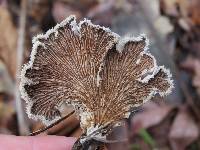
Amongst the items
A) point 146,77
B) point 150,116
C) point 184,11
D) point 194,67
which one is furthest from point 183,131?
point 146,77

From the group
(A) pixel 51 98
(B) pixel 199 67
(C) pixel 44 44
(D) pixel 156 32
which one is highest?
(D) pixel 156 32

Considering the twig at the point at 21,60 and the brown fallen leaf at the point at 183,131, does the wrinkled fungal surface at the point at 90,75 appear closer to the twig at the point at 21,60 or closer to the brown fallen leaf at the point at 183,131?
the twig at the point at 21,60

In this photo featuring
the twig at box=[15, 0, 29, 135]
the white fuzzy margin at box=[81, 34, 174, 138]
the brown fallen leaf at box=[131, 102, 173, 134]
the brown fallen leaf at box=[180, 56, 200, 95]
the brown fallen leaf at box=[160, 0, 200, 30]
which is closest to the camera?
the white fuzzy margin at box=[81, 34, 174, 138]

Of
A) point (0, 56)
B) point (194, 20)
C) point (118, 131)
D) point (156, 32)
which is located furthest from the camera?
point (194, 20)

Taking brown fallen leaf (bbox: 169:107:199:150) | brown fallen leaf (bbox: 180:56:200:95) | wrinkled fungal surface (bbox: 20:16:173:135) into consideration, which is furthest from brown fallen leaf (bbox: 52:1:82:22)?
wrinkled fungal surface (bbox: 20:16:173:135)

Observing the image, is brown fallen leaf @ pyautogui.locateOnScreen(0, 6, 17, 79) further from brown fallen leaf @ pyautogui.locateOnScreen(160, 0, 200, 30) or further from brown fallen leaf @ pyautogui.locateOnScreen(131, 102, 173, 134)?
brown fallen leaf @ pyautogui.locateOnScreen(160, 0, 200, 30)

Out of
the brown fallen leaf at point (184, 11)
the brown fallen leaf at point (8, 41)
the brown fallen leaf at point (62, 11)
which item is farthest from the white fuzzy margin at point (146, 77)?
the brown fallen leaf at point (184, 11)

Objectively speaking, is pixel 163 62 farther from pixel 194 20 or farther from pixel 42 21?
pixel 42 21

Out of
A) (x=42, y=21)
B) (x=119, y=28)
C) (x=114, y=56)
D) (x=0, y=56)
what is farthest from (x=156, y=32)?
(x=114, y=56)
